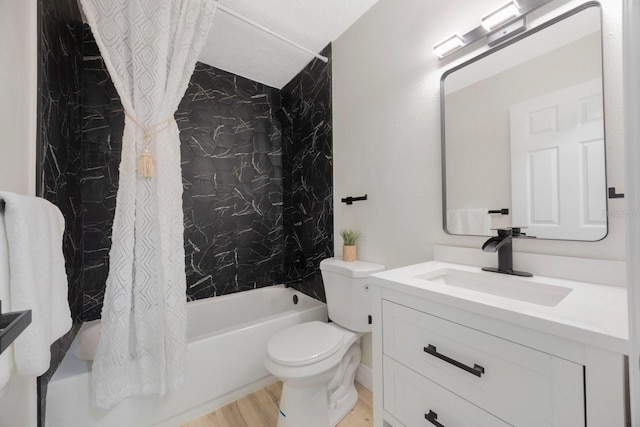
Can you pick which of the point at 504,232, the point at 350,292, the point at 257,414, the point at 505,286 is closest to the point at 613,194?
the point at 504,232

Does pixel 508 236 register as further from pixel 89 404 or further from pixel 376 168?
pixel 89 404

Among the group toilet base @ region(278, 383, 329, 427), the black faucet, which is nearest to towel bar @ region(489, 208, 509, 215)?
the black faucet

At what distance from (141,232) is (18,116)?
59 centimetres

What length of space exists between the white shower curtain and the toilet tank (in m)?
0.88

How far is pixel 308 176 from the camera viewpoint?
2312mm

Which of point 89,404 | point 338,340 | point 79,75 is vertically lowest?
point 89,404

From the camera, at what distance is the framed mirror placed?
87cm

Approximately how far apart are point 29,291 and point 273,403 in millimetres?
1462

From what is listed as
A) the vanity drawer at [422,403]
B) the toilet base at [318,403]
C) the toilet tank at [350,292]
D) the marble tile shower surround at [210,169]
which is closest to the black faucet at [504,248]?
the vanity drawer at [422,403]

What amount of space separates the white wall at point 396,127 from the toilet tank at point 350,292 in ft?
0.65

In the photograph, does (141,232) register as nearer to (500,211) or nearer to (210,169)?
(210,169)

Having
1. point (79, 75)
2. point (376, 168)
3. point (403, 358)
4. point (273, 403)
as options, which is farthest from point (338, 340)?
point (79, 75)

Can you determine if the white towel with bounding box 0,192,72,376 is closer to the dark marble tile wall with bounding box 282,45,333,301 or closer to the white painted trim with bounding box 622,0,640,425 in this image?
the white painted trim with bounding box 622,0,640,425

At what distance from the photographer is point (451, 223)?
49.9 inches
